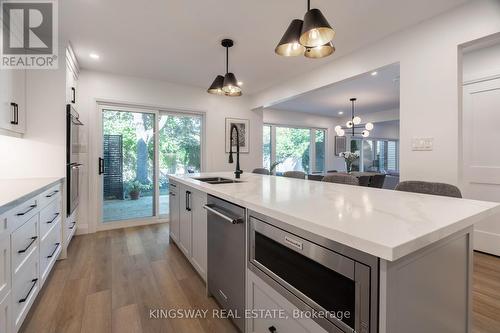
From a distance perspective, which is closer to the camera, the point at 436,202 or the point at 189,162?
the point at 436,202

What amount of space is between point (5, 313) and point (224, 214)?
1263 millimetres

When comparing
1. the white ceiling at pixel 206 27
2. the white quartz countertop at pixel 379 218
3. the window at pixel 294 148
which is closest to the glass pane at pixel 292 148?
the window at pixel 294 148

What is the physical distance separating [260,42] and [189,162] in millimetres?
2602

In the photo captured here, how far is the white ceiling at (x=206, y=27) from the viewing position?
211cm

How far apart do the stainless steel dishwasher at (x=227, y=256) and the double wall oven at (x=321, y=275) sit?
22cm

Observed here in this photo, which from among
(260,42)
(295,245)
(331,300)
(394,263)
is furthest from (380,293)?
(260,42)

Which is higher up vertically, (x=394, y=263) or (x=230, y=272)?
(x=394, y=263)

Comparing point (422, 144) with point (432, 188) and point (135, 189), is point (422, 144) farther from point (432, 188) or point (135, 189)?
point (135, 189)

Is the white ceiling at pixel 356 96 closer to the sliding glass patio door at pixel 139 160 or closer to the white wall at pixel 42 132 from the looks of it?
the sliding glass patio door at pixel 139 160

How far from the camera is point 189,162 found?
4559 millimetres

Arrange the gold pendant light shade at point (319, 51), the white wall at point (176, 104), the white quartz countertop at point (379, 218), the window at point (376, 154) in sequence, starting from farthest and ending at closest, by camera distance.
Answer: the window at point (376, 154), the white wall at point (176, 104), the gold pendant light shade at point (319, 51), the white quartz countertop at point (379, 218)

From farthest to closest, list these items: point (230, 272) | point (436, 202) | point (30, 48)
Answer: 1. point (30, 48)
2. point (230, 272)
3. point (436, 202)

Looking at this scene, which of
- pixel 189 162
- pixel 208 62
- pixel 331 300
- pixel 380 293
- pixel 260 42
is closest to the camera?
pixel 380 293

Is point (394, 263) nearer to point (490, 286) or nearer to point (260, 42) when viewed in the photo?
point (490, 286)
